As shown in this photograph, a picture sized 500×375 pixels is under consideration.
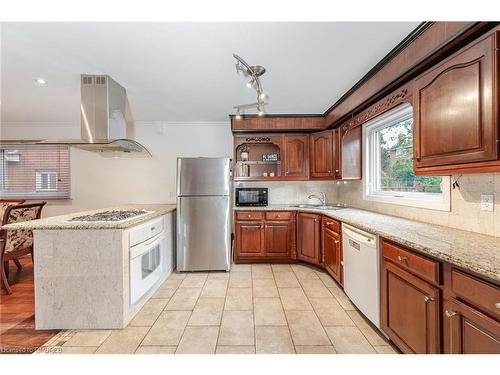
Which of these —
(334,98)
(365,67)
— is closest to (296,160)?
(334,98)

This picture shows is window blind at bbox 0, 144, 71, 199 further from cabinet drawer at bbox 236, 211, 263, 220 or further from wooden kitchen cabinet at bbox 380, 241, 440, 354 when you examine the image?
wooden kitchen cabinet at bbox 380, 241, 440, 354

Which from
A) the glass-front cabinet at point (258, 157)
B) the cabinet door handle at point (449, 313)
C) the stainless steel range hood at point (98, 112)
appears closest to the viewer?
the cabinet door handle at point (449, 313)

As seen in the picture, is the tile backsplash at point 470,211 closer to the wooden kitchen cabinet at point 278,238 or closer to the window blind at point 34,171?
the wooden kitchen cabinet at point 278,238

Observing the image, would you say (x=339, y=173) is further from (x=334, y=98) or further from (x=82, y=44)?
(x=82, y=44)

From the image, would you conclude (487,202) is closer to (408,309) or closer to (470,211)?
(470,211)

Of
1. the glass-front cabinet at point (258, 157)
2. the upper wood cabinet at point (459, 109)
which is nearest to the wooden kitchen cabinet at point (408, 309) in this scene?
the upper wood cabinet at point (459, 109)

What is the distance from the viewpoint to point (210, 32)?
1663mm

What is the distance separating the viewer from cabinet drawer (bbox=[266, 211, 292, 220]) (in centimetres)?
351

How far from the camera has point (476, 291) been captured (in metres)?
1.02

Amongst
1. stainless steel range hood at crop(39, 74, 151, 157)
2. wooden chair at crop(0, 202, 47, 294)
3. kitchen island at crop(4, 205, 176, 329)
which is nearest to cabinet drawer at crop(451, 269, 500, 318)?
kitchen island at crop(4, 205, 176, 329)

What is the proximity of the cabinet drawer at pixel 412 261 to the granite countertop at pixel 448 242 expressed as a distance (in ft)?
0.16

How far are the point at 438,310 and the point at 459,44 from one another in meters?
1.56

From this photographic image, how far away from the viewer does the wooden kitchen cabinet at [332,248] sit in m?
2.64
